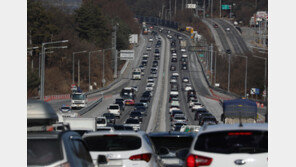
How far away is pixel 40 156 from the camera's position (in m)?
9.03

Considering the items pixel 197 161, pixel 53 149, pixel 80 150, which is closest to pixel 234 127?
pixel 197 161

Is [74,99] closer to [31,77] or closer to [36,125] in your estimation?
[31,77]

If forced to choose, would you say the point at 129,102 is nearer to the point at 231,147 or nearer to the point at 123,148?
the point at 123,148

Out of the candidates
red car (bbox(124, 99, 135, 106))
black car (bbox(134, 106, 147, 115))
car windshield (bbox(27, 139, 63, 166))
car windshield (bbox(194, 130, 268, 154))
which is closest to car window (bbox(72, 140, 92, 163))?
car windshield (bbox(27, 139, 63, 166))

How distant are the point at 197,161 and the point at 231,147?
539 millimetres

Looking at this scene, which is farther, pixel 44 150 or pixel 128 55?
pixel 128 55

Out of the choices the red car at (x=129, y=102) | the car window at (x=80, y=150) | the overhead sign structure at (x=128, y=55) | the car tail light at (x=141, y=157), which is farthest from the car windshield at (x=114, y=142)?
the overhead sign structure at (x=128, y=55)

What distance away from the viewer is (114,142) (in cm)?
1416

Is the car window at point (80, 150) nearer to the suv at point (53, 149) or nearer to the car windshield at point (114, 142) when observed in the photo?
the suv at point (53, 149)

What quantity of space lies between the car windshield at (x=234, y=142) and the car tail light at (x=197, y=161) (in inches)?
5.3

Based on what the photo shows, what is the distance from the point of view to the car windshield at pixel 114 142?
552 inches

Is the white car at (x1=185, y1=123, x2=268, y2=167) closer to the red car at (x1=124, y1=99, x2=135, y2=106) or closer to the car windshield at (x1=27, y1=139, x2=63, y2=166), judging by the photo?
the car windshield at (x1=27, y1=139, x2=63, y2=166)

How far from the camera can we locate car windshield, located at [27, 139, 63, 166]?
8969mm

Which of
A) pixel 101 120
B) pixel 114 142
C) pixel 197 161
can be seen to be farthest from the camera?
pixel 101 120
